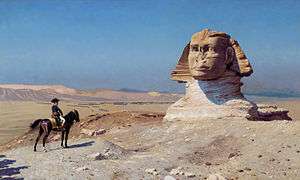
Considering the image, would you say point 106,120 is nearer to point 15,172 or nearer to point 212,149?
point 212,149

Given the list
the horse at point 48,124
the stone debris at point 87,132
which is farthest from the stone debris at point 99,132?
the horse at point 48,124

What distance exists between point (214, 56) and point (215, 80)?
133 cm

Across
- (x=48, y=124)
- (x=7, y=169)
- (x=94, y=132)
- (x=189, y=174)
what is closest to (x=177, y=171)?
(x=189, y=174)

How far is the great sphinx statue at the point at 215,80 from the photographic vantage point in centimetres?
2594

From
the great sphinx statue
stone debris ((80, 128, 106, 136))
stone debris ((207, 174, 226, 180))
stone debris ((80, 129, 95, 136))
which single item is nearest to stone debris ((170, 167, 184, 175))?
A: stone debris ((207, 174, 226, 180))

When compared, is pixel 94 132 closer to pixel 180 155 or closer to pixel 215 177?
pixel 180 155

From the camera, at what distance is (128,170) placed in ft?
56.3

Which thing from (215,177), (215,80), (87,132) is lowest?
(87,132)

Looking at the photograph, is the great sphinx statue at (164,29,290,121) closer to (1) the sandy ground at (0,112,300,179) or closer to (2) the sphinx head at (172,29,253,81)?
(2) the sphinx head at (172,29,253,81)

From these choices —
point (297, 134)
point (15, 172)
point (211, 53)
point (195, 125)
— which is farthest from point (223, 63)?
point (15, 172)

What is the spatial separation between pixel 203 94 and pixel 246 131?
504cm

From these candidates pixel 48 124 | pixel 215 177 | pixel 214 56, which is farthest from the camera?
pixel 214 56

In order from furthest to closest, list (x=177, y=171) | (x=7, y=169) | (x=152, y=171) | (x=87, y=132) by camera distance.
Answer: (x=87, y=132) → (x=7, y=169) → (x=177, y=171) → (x=152, y=171)

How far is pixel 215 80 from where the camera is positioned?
2664cm
